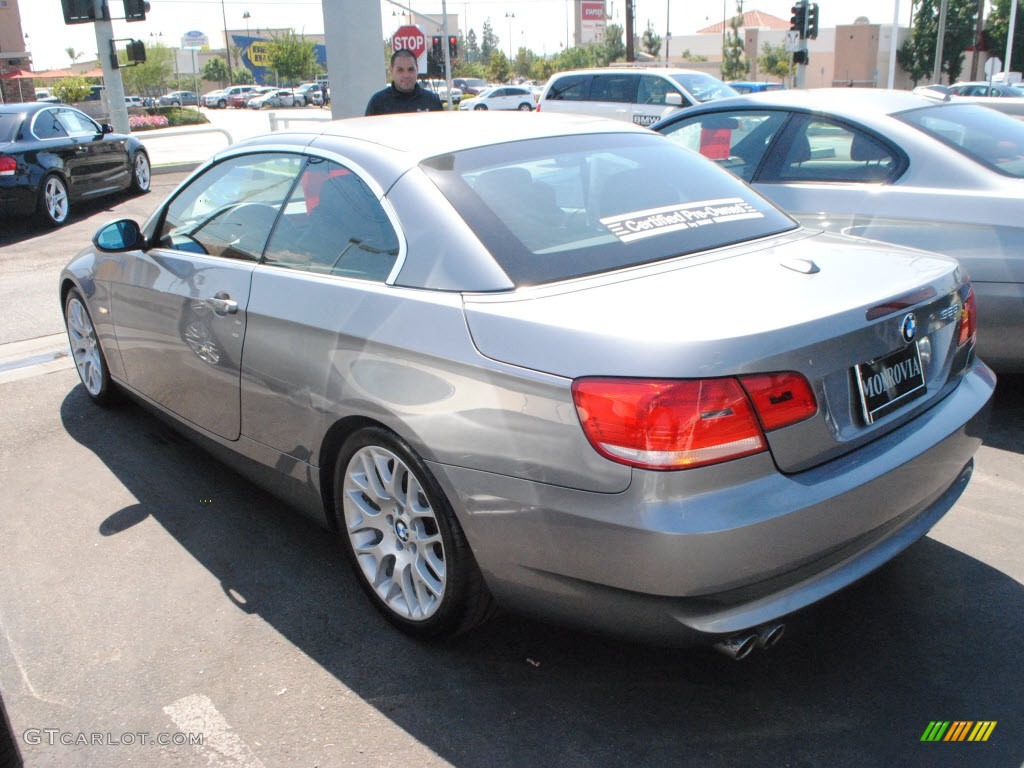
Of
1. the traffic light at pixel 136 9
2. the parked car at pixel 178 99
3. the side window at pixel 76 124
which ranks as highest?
the traffic light at pixel 136 9

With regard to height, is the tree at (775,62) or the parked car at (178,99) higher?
the tree at (775,62)

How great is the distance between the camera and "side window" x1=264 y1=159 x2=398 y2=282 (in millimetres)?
3031

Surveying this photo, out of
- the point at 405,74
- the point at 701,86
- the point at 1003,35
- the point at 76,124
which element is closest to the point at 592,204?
the point at 405,74

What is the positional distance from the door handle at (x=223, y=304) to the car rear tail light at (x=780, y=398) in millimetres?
1993

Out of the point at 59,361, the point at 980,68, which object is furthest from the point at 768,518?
the point at 980,68

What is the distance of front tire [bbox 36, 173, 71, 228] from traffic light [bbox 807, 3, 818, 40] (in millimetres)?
18742

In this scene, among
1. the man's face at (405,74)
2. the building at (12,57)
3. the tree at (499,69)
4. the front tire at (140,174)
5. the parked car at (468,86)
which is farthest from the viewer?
the tree at (499,69)

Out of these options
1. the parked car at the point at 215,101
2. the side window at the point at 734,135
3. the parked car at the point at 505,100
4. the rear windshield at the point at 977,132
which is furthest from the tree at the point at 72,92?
the rear windshield at the point at 977,132

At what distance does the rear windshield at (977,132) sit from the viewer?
4860 millimetres

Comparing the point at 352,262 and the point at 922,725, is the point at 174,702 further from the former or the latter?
the point at 922,725

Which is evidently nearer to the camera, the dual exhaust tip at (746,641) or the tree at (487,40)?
the dual exhaust tip at (746,641)

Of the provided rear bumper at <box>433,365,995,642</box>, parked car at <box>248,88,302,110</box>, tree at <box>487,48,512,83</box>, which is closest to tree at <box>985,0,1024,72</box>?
tree at <box>487,48,512,83</box>

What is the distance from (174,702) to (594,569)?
1.34 m

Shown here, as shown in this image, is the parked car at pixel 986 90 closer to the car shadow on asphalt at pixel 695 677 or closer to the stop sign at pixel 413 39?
the stop sign at pixel 413 39
